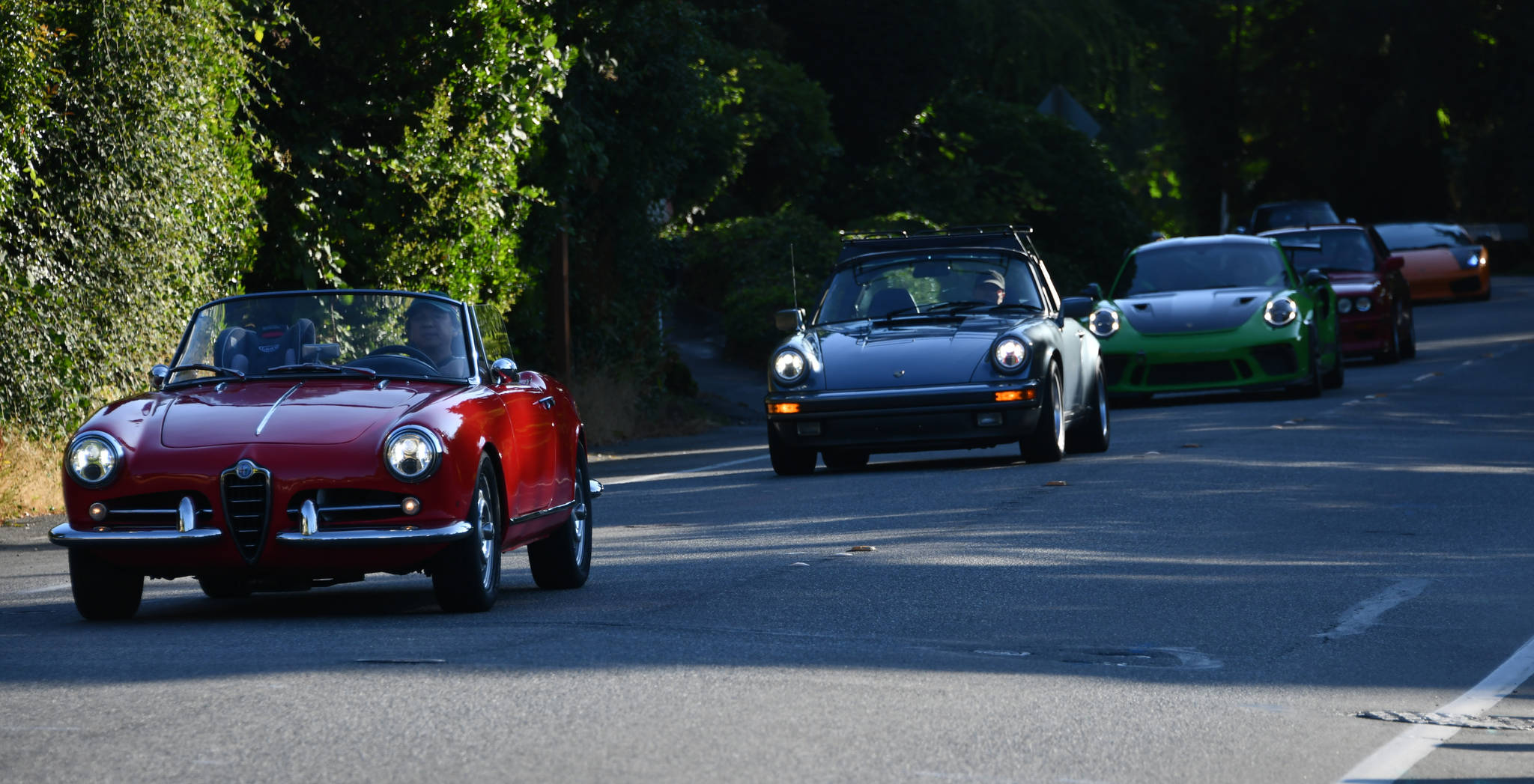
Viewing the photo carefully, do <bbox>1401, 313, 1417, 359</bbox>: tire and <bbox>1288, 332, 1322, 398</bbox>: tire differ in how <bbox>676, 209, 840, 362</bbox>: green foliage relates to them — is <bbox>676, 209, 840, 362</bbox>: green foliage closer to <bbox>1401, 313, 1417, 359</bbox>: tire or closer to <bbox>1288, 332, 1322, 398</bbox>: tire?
<bbox>1401, 313, 1417, 359</bbox>: tire

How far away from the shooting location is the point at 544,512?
926cm

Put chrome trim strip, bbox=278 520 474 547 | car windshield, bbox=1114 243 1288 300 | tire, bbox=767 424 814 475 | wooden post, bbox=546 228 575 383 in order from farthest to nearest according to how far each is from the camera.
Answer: car windshield, bbox=1114 243 1288 300 → wooden post, bbox=546 228 575 383 → tire, bbox=767 424 814 475 → chrome trim strip, bbox=278 520 474 547

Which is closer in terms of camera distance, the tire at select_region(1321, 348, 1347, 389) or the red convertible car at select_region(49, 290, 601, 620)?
the red convertible car at select_region(49, 290, 601, 620)

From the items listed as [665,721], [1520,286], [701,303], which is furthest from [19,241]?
[1520,286]

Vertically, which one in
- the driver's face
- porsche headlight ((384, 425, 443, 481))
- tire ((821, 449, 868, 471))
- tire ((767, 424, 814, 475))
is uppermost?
the driver's face

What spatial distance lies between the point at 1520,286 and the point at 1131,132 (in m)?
32.6

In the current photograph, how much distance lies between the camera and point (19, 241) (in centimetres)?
1400

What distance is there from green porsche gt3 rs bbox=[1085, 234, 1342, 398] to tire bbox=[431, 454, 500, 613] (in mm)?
12258

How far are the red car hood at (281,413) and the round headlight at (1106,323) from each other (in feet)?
42.4

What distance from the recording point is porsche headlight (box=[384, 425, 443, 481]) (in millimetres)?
8047

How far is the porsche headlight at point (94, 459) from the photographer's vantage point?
26.5 ft

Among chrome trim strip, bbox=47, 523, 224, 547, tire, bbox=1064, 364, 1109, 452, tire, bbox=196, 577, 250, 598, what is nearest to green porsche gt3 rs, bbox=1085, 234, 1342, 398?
tire, bbox=1064, 364, 1109, 452

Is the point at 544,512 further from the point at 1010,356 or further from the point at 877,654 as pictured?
the point at 1010,356

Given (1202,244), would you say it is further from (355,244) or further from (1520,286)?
(1520,286)
